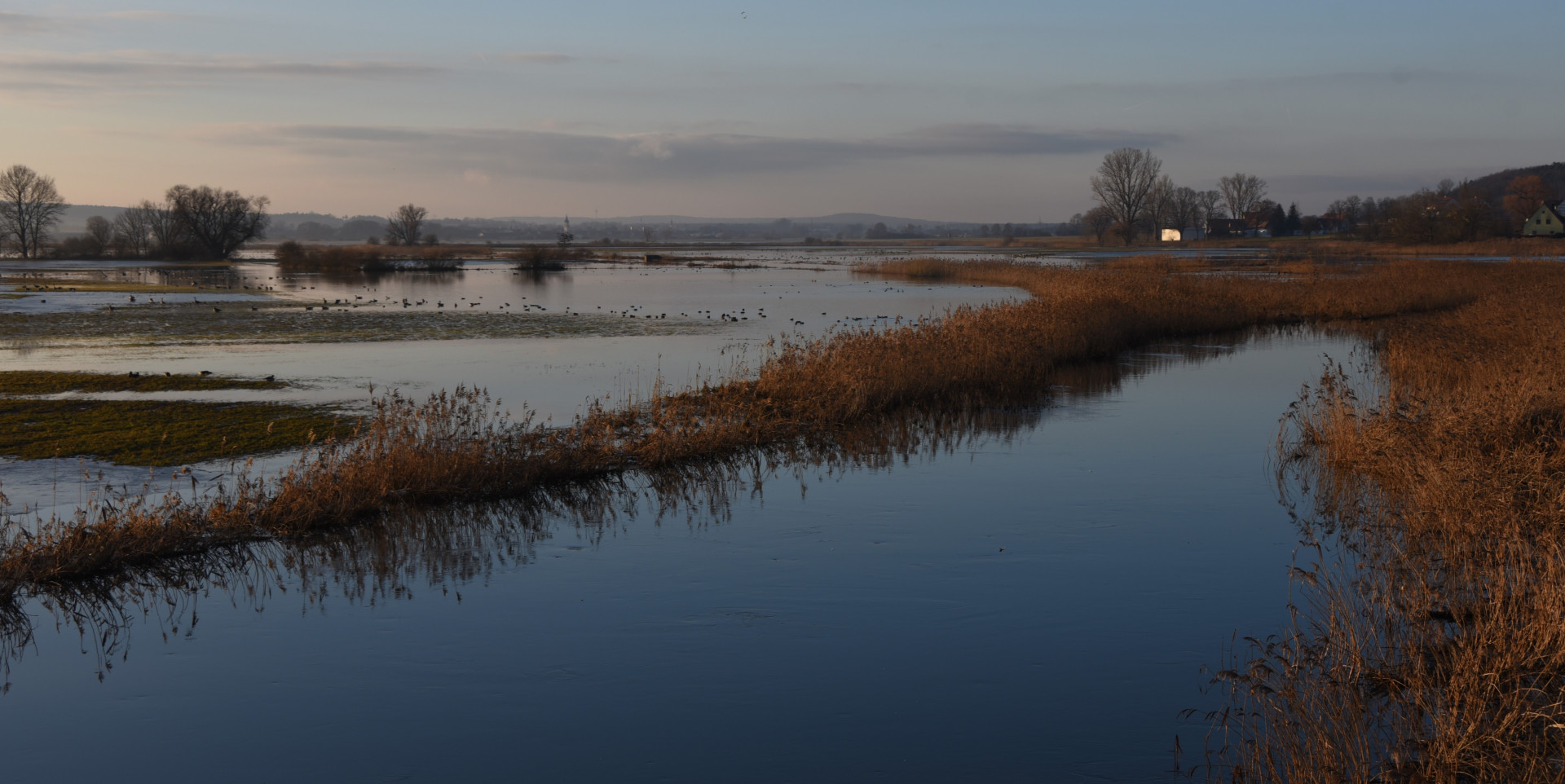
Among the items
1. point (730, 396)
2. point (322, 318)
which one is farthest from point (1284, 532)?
point (322, 318)

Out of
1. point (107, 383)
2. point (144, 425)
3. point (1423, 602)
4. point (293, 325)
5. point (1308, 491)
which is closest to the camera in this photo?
point (1423, 602)

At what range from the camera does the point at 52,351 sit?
2602 centimetres

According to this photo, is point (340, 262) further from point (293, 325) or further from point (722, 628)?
point (722, 628)

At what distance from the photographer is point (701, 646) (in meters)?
8.15

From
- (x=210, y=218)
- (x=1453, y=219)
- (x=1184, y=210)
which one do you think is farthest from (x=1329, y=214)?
(x=210, y=218)

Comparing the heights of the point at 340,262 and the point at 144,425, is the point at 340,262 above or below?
above

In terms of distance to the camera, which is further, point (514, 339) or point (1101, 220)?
point (1101, 220)

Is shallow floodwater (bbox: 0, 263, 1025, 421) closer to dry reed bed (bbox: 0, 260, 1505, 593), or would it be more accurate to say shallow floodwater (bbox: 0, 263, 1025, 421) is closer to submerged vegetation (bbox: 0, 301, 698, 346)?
submerged vegetation (bbox: 0, 301, 698, 346)

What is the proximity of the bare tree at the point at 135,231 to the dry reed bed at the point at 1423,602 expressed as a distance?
354ft

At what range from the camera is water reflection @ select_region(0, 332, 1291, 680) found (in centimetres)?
880

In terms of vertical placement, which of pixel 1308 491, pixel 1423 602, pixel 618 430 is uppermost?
pixel 618 430

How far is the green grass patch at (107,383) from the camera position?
1920cm

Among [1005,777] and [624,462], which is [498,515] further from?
[1005,777]

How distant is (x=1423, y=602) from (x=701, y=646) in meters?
5.40
